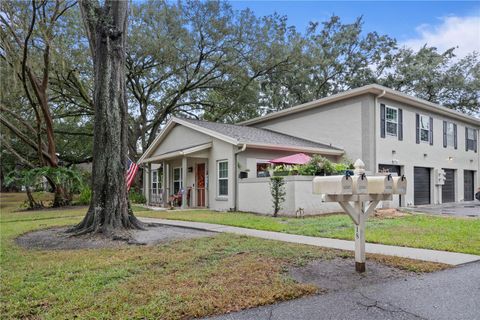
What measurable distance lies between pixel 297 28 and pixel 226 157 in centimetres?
1443

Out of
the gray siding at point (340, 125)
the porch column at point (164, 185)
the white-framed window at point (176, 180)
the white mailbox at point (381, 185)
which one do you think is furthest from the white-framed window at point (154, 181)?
the white mailbox at point (381, 185)

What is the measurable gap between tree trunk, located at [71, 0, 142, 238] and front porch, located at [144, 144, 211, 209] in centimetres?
697

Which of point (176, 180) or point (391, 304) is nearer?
point (391, 304)

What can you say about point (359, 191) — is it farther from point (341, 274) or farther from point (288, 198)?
point (288, 198)

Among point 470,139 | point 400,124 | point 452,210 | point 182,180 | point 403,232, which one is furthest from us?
point 470,139

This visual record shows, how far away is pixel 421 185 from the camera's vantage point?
18.7m

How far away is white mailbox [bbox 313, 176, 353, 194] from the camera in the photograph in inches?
184

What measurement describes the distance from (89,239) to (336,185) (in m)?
5.57

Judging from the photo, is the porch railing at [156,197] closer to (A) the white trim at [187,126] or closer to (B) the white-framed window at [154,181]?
(B) the white-framed window at [154,181]

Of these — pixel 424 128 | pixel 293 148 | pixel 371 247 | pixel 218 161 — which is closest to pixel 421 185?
pixel 424 128

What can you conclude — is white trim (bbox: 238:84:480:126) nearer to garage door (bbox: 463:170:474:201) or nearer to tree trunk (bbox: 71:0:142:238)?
garage door (bbox: 463:170:474:201)

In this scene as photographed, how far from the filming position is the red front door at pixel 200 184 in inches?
675

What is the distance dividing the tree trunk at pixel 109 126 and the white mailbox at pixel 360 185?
5.54 metres

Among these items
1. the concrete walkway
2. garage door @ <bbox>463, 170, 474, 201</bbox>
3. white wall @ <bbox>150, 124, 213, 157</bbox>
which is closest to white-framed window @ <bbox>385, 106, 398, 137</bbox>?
white wall @ <bbox>150, 124, 213, 157</bbox>
